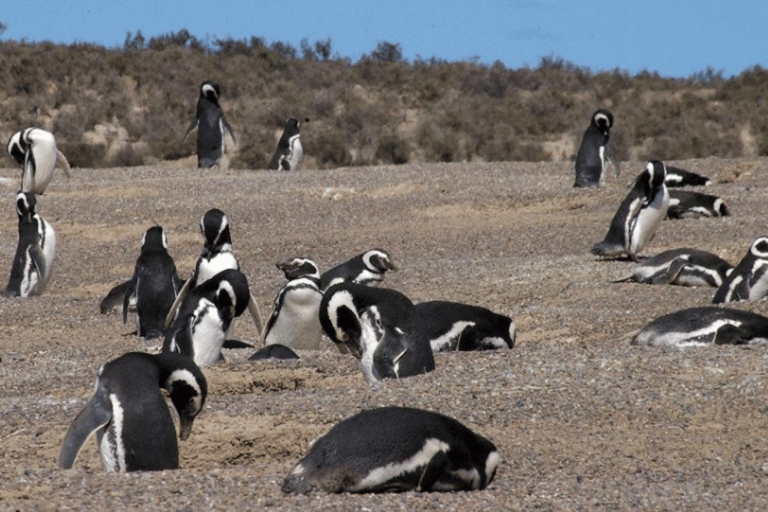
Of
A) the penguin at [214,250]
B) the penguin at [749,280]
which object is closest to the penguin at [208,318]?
the penguin at [214,250]

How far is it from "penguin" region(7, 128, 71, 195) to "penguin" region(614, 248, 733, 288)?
853cm

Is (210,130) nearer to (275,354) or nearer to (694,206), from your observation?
(694,206)

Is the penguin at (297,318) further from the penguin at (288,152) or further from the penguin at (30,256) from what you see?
the penguin at (288,152)

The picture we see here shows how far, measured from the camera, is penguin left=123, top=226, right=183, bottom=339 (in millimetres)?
9805

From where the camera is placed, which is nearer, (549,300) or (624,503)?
(624,503)

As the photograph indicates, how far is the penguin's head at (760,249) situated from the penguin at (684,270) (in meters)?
0.58

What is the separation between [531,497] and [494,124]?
2779 centimetres

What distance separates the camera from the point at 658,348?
7480 mm

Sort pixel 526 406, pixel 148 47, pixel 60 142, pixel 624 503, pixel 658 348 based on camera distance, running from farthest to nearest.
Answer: pixel 148 47, pixel 60 142, pixel 658 348, pixel 526 406, pixel 624 503

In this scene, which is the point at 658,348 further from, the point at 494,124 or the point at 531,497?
the point at 494,124

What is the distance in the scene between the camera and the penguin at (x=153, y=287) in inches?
386

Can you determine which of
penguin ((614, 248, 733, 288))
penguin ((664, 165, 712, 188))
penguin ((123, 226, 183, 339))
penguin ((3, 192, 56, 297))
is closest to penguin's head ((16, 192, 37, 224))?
penguin ((3, 192, 56, 297))

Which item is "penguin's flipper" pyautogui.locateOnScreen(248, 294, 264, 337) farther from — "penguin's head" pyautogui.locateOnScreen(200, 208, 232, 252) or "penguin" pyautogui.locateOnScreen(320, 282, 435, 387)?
"penguin" pyautogui.locateOnScreen(320, 282, 435, 387)

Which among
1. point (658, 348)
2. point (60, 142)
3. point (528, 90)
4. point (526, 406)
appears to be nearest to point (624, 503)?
point (526, 406)
